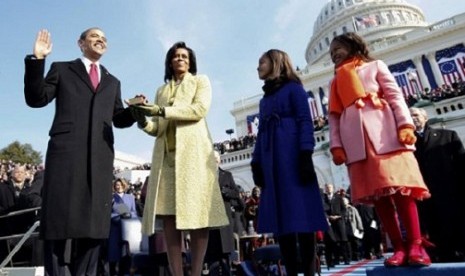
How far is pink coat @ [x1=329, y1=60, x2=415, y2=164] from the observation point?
6.88 ft

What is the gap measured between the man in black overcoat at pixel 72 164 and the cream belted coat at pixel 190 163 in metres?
0.37

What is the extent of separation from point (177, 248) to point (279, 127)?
1059 millimetres

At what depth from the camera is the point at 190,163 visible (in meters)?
2.28

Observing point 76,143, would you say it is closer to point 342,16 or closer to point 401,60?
point 401,60

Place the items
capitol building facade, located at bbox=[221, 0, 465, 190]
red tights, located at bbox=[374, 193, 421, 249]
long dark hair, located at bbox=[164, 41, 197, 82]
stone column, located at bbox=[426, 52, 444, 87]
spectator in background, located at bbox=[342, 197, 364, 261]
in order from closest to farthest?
red tights, located at bbox=[374, 193, 421, 249], long dark hair, located at bbox=[164, 41, 197, 82], spectator in background, located at bbox=[342, 197, 364, 261], capitol building facade, located at bbox=[221, 0, 465, 190], stone column, located at bbox=[426, 52, 444, 87]

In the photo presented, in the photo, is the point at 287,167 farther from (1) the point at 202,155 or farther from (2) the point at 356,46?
(2) the point at 356,46

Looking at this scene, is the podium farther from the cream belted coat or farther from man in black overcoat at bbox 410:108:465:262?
man in black overcoat at bbox 410:108:465:262

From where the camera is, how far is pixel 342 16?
182 feet

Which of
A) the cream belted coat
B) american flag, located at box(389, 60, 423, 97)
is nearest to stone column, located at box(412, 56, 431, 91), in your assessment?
american flag, located at box(389, 60, 423, 97)

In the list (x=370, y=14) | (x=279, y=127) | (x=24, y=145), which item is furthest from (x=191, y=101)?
(x=370, y=14)

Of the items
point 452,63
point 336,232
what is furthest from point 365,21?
point 336,232

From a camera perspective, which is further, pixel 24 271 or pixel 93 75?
pixel 24 271

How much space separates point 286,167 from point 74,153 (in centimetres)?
132

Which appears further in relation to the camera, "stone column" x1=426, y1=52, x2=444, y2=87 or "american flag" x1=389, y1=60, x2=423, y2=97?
"stone column" x1=426, y1=52, x2=444, y2=87
